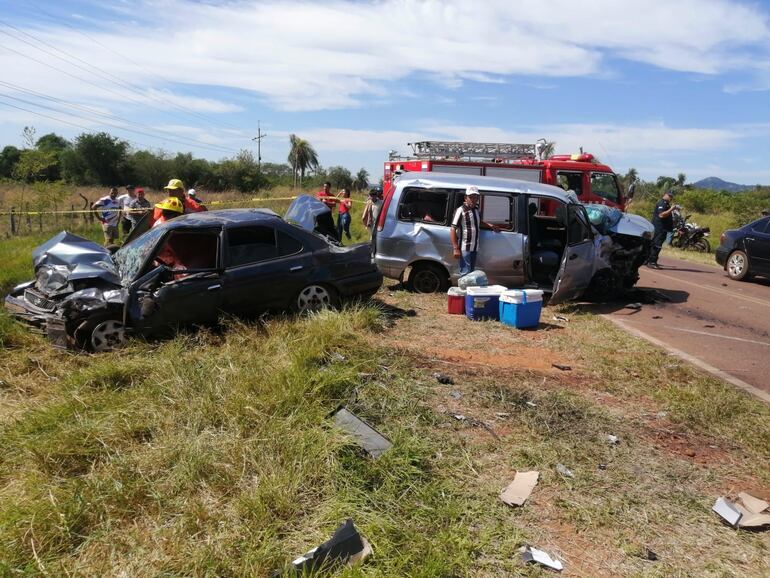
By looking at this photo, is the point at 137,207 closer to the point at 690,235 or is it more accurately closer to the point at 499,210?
the point at 499,210

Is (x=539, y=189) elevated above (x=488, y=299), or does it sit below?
above

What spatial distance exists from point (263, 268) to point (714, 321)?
6719mm

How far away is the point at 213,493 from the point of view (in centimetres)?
332

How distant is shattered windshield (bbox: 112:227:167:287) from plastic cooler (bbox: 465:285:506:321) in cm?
393

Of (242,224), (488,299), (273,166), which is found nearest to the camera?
(242,224)

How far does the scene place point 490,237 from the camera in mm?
8891

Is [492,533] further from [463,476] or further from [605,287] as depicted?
[605,287]

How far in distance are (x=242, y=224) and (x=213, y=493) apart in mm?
3961

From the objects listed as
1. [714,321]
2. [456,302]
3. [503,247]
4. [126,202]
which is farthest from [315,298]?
[126,202]

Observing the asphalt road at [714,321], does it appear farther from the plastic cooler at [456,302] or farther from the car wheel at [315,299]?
the car wheel at [315,299]

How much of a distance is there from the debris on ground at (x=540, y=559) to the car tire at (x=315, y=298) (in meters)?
4.29

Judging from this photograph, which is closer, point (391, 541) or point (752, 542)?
point (391, 541)

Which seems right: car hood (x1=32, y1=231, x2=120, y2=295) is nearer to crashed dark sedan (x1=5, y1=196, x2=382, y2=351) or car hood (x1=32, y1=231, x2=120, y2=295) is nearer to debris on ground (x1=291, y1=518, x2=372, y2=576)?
crashed dark sedan (x1=5, y1=196, x2=382, y2=351)

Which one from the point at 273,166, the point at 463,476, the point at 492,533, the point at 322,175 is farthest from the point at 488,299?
the point at 273,166
